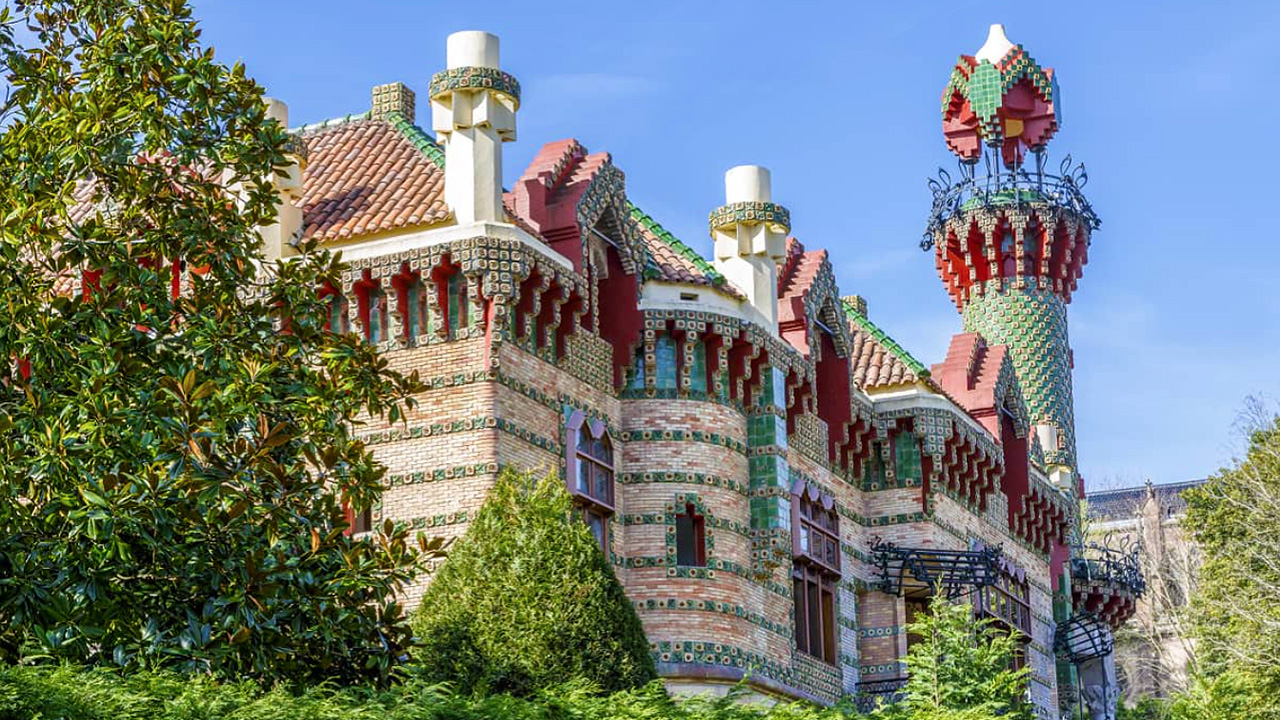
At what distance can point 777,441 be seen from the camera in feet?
101

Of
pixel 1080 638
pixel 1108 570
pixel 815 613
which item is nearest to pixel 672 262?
pixel 815 613

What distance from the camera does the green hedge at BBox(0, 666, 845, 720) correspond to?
658 inches

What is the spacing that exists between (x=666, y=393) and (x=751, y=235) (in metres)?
2.90

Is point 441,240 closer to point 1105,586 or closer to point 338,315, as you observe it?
point 338,315

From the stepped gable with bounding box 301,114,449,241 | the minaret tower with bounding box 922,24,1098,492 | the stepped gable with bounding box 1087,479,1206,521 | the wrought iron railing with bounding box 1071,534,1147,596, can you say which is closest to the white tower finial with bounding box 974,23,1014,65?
the minaret tower with bounding box 922,24,1098,492

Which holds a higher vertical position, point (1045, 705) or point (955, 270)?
point (955, 270)

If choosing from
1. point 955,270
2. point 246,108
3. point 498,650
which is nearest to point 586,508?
point 498,650

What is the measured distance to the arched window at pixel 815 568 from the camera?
32.2 metres

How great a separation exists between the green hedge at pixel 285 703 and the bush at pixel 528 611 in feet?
1.49

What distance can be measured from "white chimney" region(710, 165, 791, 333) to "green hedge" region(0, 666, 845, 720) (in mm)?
9397

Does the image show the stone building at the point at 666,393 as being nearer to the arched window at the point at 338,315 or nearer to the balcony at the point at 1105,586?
the arched window at the point at 338,315

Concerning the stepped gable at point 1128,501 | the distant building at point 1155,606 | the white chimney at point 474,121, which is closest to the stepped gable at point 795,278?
the white chimney at point 474,121

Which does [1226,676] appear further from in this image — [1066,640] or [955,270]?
[955,270]

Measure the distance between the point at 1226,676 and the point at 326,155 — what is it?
57.1ft
